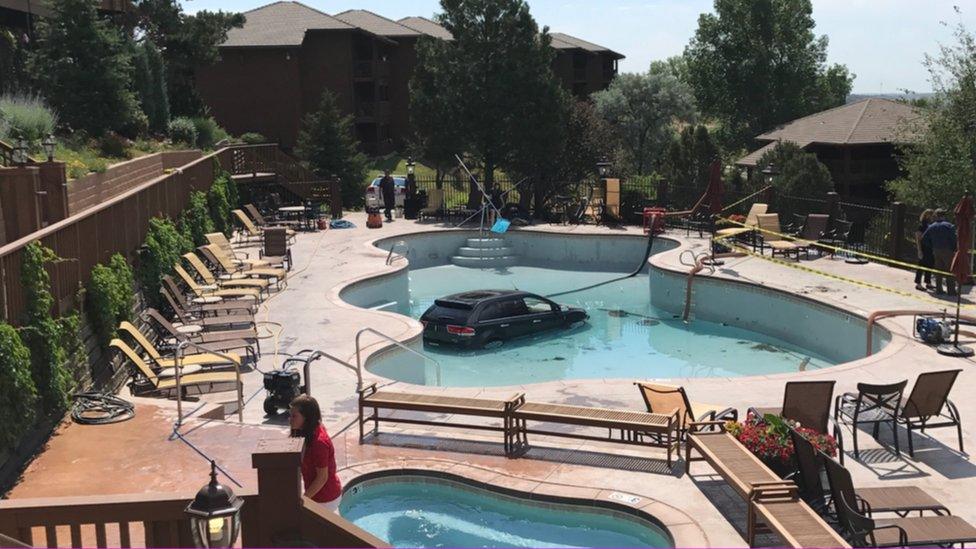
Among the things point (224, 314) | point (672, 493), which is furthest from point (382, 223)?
point (672, 493)

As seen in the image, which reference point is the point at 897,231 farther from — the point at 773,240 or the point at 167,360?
the point at 167,360

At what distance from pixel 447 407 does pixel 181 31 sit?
31.7m

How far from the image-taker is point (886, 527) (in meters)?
7.71

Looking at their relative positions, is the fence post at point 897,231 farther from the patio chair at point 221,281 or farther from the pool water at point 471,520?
the pool water at point 471,520

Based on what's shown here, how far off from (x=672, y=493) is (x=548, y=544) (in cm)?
145

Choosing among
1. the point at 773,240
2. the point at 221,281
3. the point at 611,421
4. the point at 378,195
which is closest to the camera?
the point at 611,421

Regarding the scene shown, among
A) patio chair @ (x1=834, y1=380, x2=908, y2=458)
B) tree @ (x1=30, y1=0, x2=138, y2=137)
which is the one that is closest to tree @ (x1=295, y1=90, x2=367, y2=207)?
tree @ (x1=30, y1=0, x2=138, y2=137)

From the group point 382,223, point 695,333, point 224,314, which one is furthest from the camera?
point 382,223

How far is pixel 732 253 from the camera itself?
2414 centimetres

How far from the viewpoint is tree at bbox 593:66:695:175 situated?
60625 millimetres

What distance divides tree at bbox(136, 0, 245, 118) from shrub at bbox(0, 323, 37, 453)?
3032 centimetres

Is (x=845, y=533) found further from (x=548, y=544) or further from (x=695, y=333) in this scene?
(x=695, y=333)

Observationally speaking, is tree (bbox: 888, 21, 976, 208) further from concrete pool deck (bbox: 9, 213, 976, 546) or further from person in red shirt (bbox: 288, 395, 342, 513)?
person in red shirt (bbox: 288, 395, 342, 513)

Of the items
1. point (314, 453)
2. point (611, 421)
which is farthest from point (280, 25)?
point (314, 453)
